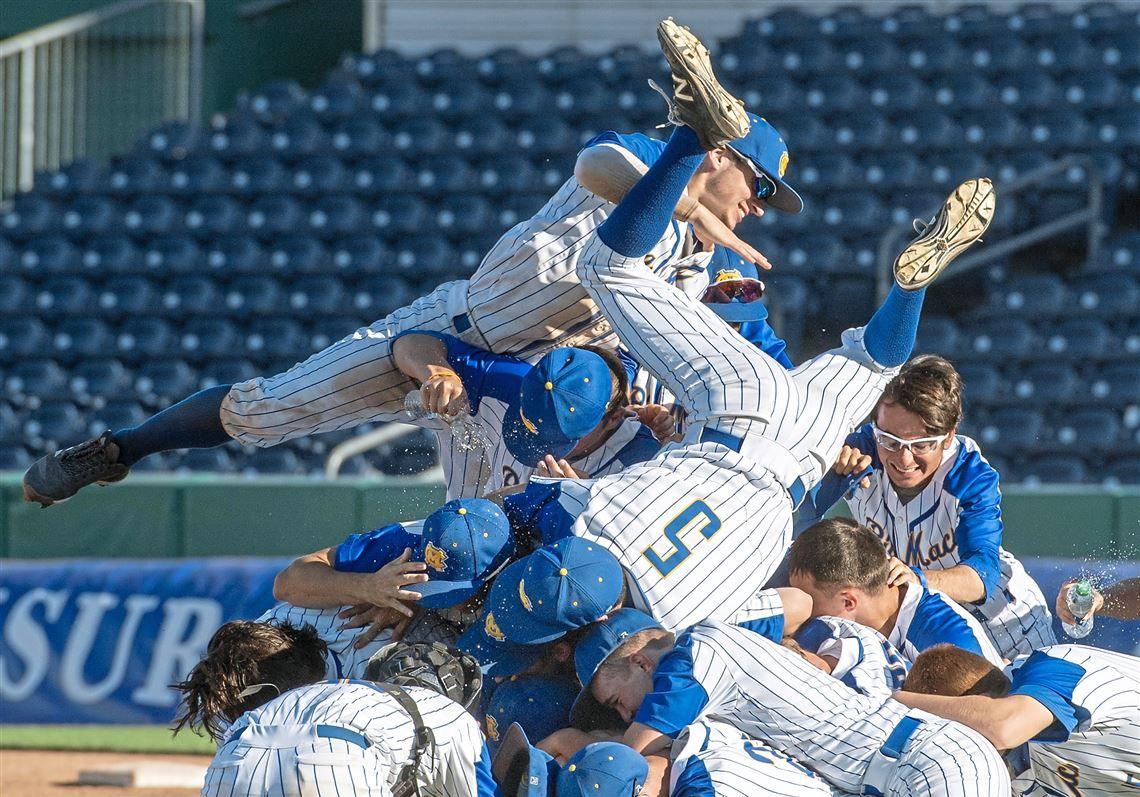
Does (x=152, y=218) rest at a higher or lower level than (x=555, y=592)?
lower

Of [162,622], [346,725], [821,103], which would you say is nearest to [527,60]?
[821,103]

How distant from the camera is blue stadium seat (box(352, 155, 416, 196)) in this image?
11.9 meters

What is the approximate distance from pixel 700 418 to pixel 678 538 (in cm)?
31

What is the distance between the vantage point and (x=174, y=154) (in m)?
12.6

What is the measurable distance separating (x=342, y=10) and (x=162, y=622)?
9.71m

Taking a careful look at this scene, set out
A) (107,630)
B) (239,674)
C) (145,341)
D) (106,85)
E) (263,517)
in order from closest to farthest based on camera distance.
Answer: (239,674) < (107,630) < (263,517) < (145,341) < (106,85)

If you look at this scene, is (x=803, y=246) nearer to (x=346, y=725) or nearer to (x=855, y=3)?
(x=855, y=3)

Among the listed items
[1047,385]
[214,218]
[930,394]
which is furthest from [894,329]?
[214,218]

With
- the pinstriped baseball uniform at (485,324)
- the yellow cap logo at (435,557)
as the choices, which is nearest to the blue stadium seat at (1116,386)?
the pinstriped baseball uniform at (485,324)

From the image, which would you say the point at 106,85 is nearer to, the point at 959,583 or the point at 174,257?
the point at 174,257

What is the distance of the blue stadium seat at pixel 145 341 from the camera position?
11.2 m

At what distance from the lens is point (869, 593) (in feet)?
11.5

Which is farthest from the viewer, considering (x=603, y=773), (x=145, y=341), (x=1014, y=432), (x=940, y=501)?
(x=145, y=341)

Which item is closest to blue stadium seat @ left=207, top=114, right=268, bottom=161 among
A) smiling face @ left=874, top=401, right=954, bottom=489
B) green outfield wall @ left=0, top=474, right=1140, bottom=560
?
green outfield wall @ left=0, top=474, right=1140, bottom=560
